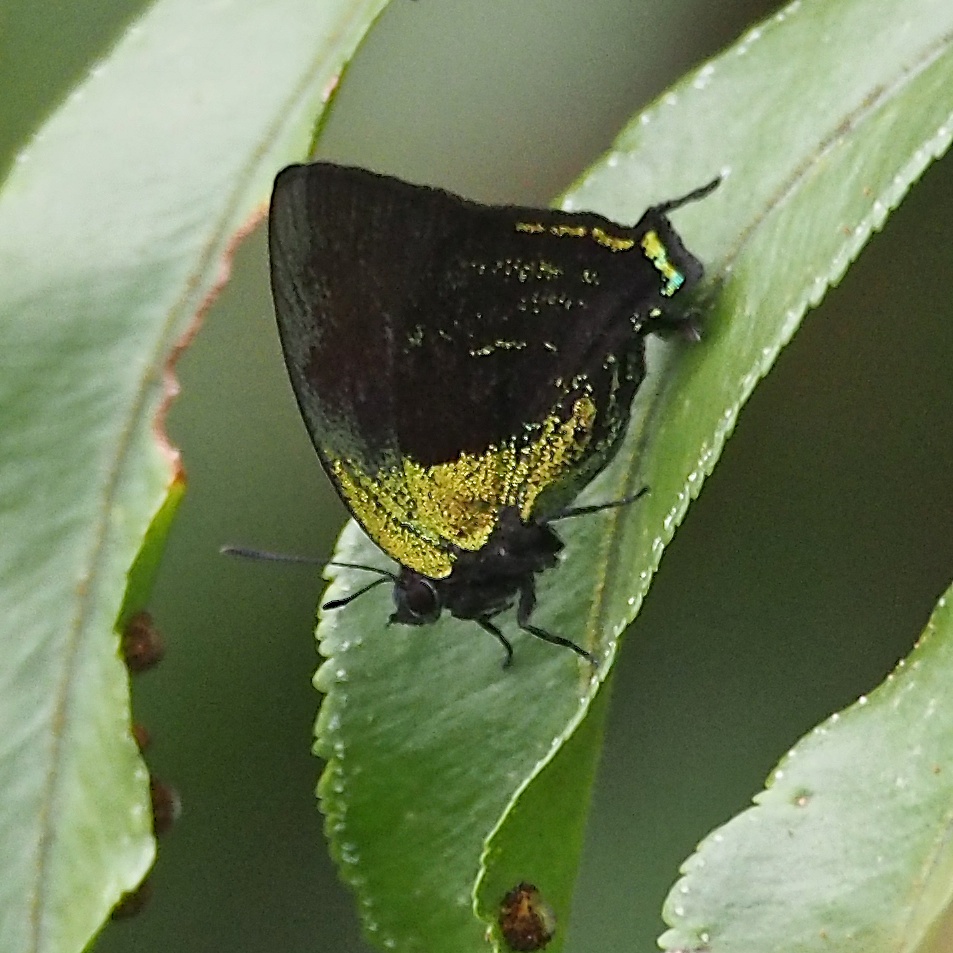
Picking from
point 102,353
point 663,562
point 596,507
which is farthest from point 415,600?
point 663,562

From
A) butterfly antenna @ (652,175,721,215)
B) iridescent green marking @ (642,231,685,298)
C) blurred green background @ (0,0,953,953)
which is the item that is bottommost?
blurred green background @ (0,0,953,953)

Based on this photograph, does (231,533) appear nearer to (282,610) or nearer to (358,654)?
(282,610)

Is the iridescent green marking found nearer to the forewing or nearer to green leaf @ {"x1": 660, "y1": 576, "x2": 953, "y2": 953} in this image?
the forewing

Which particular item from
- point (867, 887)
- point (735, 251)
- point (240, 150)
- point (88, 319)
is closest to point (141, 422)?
point (88, 319)

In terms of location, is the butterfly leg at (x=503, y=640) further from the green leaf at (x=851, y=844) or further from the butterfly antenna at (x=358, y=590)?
the green leaf at (x=851, y=844)

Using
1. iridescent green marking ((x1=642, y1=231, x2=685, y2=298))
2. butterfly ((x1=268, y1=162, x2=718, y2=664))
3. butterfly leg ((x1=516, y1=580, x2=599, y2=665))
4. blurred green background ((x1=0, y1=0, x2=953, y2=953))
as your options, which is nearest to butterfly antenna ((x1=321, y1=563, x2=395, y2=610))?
butterfly ((x1=268, y1=162, x2=718, y2=664))

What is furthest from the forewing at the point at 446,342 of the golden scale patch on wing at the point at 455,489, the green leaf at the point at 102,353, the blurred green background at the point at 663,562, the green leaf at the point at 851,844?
the blurred green background at the point at 663,562

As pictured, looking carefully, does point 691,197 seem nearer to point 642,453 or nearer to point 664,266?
point 664,266
